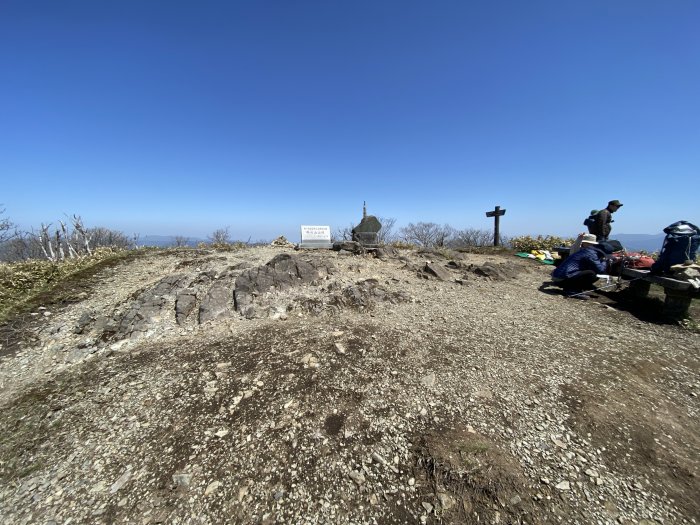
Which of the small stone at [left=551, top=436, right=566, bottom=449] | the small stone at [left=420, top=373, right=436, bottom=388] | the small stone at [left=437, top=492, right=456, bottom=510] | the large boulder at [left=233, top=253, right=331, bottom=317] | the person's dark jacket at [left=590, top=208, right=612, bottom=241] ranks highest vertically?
the person's dark jacket at [left=590, top=208, right=612, bottom=241]

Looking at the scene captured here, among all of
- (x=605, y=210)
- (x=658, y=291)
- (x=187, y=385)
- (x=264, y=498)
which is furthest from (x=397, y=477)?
(x=605, y=210)

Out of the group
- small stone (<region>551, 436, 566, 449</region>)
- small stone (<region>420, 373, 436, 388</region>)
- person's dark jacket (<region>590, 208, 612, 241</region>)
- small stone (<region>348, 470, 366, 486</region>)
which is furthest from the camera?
person's dark jacket (<region>590, 208, 612, 241</region>)

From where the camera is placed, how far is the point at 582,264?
7535 mm

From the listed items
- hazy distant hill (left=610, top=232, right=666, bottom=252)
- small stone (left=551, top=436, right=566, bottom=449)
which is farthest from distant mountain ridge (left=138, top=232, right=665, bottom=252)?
small stone (left=551, top=436, right=566, bottom=449)

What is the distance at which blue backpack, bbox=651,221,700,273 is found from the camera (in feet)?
19.8

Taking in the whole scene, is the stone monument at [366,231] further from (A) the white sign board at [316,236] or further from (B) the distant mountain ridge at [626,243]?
(B) the distant mountain ridge at [626,243]

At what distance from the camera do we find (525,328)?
18.3 feet

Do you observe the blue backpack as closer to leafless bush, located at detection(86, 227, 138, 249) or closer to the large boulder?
the large boulder

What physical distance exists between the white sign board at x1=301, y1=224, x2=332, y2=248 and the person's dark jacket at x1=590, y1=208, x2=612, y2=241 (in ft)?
34.2

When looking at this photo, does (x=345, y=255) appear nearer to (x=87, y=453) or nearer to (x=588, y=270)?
(x=588, y=270)

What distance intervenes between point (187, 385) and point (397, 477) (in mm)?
3050

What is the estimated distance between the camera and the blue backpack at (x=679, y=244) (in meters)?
6.04

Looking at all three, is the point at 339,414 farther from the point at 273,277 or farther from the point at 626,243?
the point at 626,243

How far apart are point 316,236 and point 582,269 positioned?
34.2 ft
